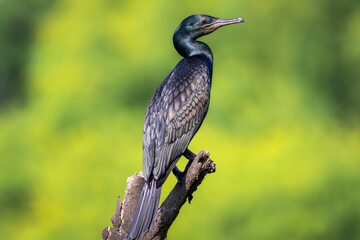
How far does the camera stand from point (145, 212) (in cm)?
457

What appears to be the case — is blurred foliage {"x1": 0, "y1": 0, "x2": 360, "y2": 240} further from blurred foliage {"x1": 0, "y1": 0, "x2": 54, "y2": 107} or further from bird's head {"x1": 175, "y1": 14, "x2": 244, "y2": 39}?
bird's head {"x1": 175, "y1": 14, "x2": 244, "y2": 39}

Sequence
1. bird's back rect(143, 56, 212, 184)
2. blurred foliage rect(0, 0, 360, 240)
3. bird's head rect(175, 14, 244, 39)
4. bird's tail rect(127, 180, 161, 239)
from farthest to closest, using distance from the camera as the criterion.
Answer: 1. blurred foliage rect(0, 0, 360, 240)
2. bird's head rect(175, 14, 244, 39)
3. bird's back rect(143, 56, 212, 184)
4. bird's tail rect(127, 180, 161, 239)

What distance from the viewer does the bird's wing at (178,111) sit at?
4.82 meters

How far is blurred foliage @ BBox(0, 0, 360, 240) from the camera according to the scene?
9.41m

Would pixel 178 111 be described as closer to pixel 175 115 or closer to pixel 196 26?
pixel 175 115

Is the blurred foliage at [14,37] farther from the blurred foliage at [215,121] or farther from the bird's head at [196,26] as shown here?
the bird's head at [196,26]

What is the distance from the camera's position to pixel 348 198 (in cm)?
1002

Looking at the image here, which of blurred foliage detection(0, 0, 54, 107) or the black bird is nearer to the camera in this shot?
the black bird

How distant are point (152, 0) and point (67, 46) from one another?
143cm

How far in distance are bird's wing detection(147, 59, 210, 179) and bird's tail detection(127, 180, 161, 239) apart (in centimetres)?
16

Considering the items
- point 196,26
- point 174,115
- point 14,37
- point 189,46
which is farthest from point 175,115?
point 14,37

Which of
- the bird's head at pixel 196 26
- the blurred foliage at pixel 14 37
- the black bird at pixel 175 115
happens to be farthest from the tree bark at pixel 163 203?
the blurred foliage at pixel 14 37

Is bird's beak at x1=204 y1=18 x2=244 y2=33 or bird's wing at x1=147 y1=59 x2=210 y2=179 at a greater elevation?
bird's beak at x1=204 y1=18 x2=244 y2=33

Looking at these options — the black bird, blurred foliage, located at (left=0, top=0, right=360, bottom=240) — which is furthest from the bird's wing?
blurred foliage, located at (left=0, top=0, right=360, bottom=240)
